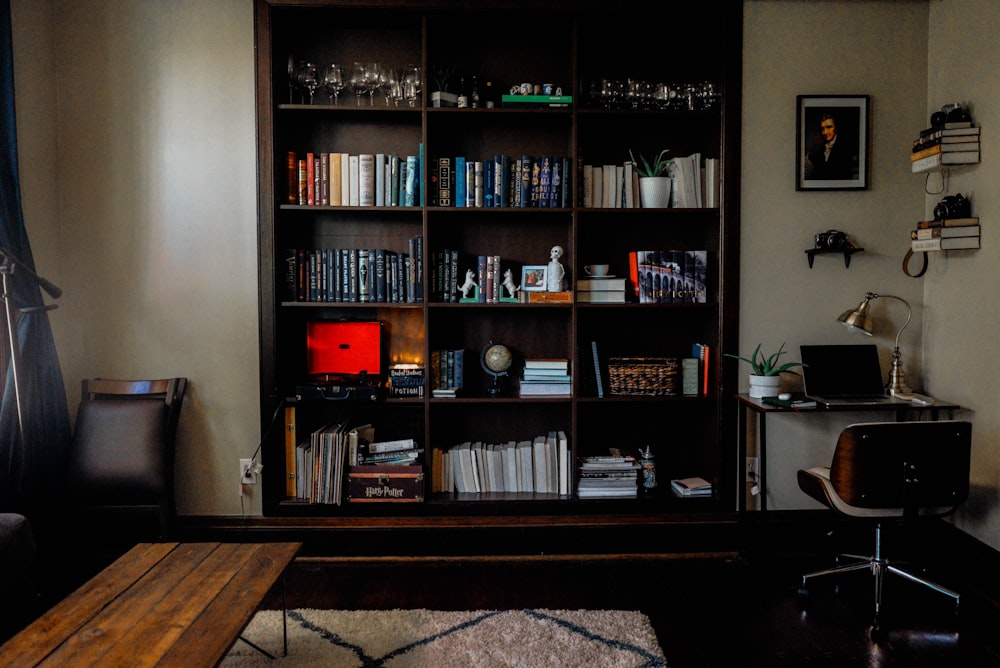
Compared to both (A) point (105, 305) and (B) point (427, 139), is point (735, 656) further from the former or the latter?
(A) point (105, 305)

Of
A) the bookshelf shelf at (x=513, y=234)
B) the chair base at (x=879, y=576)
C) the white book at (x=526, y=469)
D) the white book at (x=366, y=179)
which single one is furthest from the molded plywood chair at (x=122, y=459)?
the chair base at (x=879, y=576)

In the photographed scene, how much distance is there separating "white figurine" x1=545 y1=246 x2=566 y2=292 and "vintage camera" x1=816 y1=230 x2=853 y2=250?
1.23 meters

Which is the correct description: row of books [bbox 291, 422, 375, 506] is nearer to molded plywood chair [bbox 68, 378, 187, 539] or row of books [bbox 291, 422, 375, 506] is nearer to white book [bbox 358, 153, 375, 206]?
molded plywood chair [bbox 68, 378, 187, 539]

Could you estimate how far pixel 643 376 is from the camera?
3326mm

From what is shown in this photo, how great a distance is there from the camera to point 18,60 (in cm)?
296

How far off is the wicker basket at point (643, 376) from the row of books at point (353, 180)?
126cm

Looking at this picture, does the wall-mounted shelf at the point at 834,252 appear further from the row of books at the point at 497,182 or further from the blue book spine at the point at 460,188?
the blue book spine at the point at 460,188

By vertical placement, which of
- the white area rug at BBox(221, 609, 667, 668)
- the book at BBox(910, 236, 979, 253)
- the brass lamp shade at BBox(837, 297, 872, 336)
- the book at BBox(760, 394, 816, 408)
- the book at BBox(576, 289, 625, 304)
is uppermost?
the book at BBox(910, 236, 979, 253)

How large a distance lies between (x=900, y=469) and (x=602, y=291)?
1.45m

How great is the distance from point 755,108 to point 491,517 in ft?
7.63

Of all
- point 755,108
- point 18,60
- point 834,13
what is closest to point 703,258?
point 755,108

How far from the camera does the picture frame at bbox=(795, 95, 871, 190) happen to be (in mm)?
3266

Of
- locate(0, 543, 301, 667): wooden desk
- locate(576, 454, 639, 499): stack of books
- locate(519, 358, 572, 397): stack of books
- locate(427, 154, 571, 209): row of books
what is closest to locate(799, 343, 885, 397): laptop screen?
locate(576, 454, 639, 499): stack of books

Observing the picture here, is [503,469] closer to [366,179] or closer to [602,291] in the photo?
[602,291]
